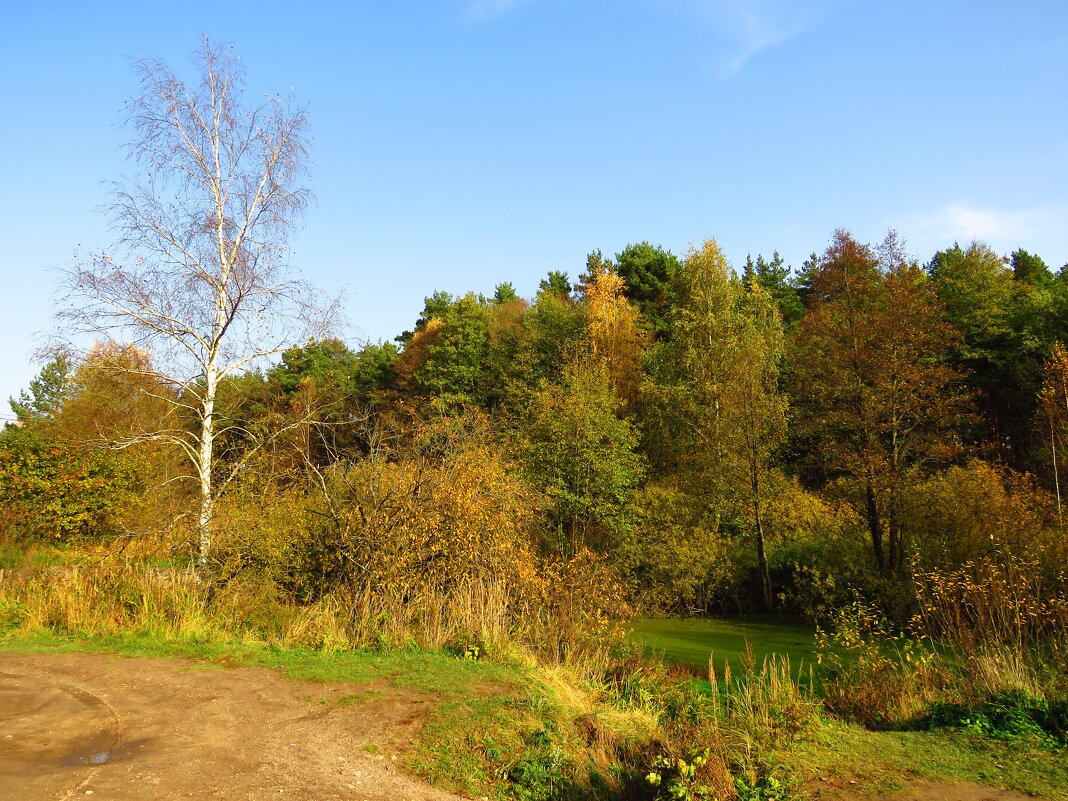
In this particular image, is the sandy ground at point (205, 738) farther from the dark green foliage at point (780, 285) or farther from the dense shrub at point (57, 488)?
the dark green foliage at point (780, 285)

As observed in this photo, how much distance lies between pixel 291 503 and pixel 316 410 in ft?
5.93

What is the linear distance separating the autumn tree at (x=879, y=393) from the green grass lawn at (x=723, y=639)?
3759 mm

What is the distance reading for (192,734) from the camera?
18.1 feet

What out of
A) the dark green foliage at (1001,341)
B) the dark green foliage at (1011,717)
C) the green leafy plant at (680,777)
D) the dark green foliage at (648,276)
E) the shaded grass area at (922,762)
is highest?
the dark green foliage at (648,276)

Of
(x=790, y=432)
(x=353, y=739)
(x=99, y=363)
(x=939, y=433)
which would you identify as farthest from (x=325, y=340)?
(x=939, y=433)

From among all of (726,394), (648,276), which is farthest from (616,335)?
(726,394)

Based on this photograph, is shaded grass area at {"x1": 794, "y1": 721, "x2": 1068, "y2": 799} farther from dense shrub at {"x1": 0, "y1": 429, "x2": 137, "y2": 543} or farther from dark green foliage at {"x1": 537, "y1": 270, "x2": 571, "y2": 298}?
dark green foliage at {"x1": 537, "y1": 270, "x2": 571, "y2": 298}

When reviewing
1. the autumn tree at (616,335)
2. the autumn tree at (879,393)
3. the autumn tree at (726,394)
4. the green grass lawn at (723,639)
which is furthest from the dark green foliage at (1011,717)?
the autumn tree at (616,335)

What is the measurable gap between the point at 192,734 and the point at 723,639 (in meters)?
13.1

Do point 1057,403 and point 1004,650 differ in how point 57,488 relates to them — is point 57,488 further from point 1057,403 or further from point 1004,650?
point 1057,403

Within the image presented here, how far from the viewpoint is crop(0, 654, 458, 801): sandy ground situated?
4.61 m

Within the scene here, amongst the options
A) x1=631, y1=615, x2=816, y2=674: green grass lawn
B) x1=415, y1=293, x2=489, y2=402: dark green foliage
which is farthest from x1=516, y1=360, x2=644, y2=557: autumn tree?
x1=415, y1=293, x2=489, y2=402: dark green foliage

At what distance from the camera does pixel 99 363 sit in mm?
11281

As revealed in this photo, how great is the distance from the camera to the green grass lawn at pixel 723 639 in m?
13.1
